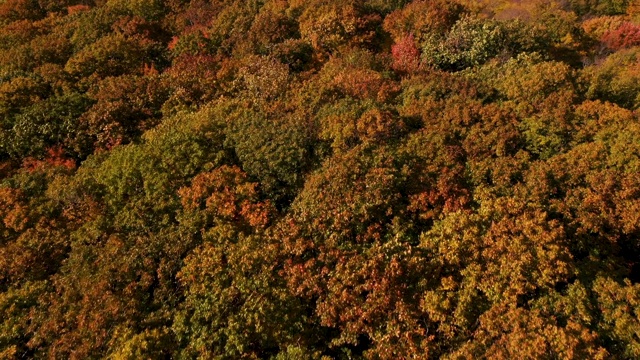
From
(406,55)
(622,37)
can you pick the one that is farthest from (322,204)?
(622,37)

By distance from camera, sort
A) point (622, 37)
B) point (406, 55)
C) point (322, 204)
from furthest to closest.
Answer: point (622, 37) < point (406, 55) < point (322, 204)

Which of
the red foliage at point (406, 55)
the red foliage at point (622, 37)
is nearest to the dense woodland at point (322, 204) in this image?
the red foliage at point (406, 55)

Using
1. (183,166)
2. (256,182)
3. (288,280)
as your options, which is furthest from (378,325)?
(183,166)

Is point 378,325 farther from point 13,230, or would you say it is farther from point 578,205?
point 13,230

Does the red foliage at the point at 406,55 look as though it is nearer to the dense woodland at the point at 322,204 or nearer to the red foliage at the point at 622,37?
the dense woodland at the point at 322,204

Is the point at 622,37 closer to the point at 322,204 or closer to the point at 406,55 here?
the point at 406,55

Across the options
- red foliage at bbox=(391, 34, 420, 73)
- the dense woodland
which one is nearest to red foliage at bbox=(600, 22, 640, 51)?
the dense woodland

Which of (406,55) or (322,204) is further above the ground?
(322,204)

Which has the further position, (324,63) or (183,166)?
(324,63)
